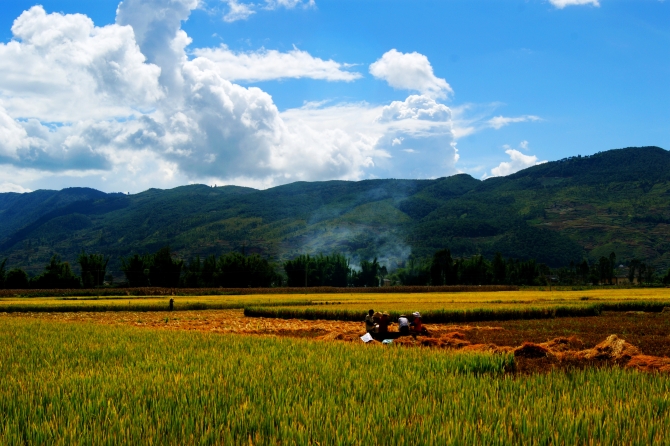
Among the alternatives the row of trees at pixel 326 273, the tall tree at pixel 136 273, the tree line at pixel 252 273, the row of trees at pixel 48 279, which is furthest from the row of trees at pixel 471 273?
the row of trees at pixel 48 279

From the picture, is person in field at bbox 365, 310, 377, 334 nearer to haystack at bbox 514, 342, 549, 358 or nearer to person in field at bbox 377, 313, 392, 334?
person in field at bbox 377, 313, 392, 334

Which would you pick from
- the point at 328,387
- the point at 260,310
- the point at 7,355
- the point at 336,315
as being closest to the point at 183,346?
the point at 7,355

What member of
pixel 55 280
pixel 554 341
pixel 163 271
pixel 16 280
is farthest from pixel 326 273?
pixel 554 341

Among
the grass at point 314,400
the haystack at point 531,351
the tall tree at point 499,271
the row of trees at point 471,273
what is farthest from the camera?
the tall tree at point 499,271

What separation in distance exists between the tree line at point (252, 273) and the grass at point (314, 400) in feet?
302

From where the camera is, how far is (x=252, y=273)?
107125 millimetres

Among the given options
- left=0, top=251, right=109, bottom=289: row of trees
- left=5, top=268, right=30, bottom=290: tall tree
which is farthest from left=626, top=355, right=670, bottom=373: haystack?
left=5, top=268, right=30, bottom=290: tall tree

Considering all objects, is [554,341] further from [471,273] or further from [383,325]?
[471,273]

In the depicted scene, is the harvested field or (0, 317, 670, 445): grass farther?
the harvested field

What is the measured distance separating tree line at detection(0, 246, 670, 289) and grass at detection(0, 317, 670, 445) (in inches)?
3629

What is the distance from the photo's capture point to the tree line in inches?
3716

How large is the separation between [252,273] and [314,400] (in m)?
102

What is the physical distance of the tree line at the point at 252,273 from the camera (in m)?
94.4

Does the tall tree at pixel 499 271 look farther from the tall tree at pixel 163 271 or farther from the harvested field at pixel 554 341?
the harvested field at pixel 554 341
